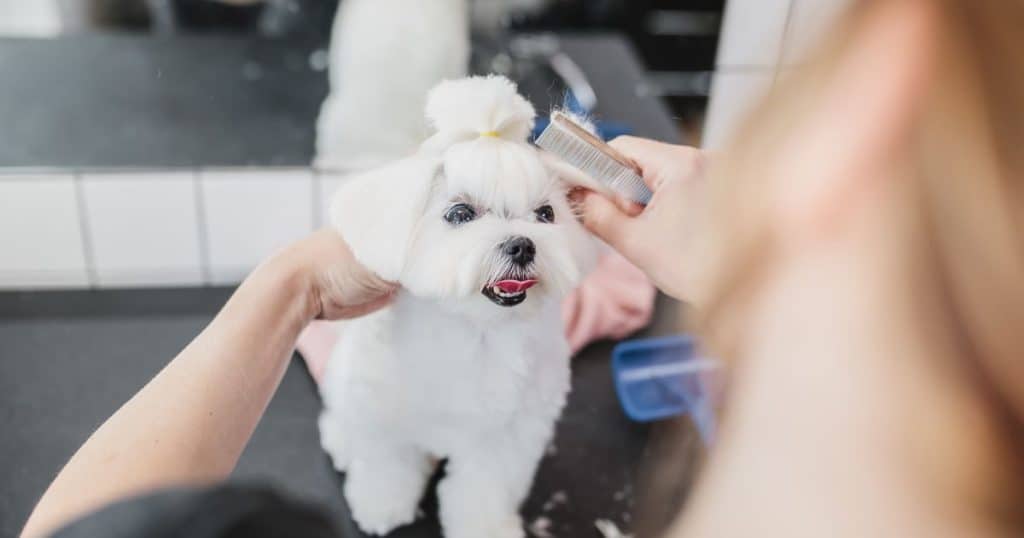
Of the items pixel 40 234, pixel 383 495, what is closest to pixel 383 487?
pixel 383 495

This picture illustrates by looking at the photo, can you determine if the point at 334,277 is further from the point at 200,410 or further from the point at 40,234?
the point at 40,234

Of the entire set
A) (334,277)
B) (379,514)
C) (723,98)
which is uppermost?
(723,98)

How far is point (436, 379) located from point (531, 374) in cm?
8

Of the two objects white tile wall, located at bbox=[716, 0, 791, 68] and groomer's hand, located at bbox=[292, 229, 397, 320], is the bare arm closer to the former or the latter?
groomer's hand, located at bbox=[292, 229, 397, 320]

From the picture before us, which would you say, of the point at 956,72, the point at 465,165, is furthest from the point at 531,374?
the point at 956,72

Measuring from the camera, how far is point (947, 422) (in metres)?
0.33

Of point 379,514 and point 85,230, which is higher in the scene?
point 85,230

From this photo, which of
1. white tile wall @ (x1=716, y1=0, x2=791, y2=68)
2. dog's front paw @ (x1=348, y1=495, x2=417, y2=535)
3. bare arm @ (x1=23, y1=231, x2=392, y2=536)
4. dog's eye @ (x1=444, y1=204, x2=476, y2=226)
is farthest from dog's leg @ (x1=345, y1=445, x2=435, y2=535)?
white tile wall @ (x1=716, y1=0, x2=791, y2=68)

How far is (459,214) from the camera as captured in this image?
0.62 metres

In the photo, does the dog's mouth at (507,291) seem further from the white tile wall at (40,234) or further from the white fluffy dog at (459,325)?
the white tile wall at (40,234)

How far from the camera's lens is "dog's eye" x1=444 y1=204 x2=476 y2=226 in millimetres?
616

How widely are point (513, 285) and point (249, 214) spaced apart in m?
0.54

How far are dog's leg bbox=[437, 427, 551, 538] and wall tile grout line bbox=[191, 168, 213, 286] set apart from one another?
1.41 ft

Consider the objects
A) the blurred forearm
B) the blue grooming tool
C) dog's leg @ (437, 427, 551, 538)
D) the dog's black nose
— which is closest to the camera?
the blurred forearm
